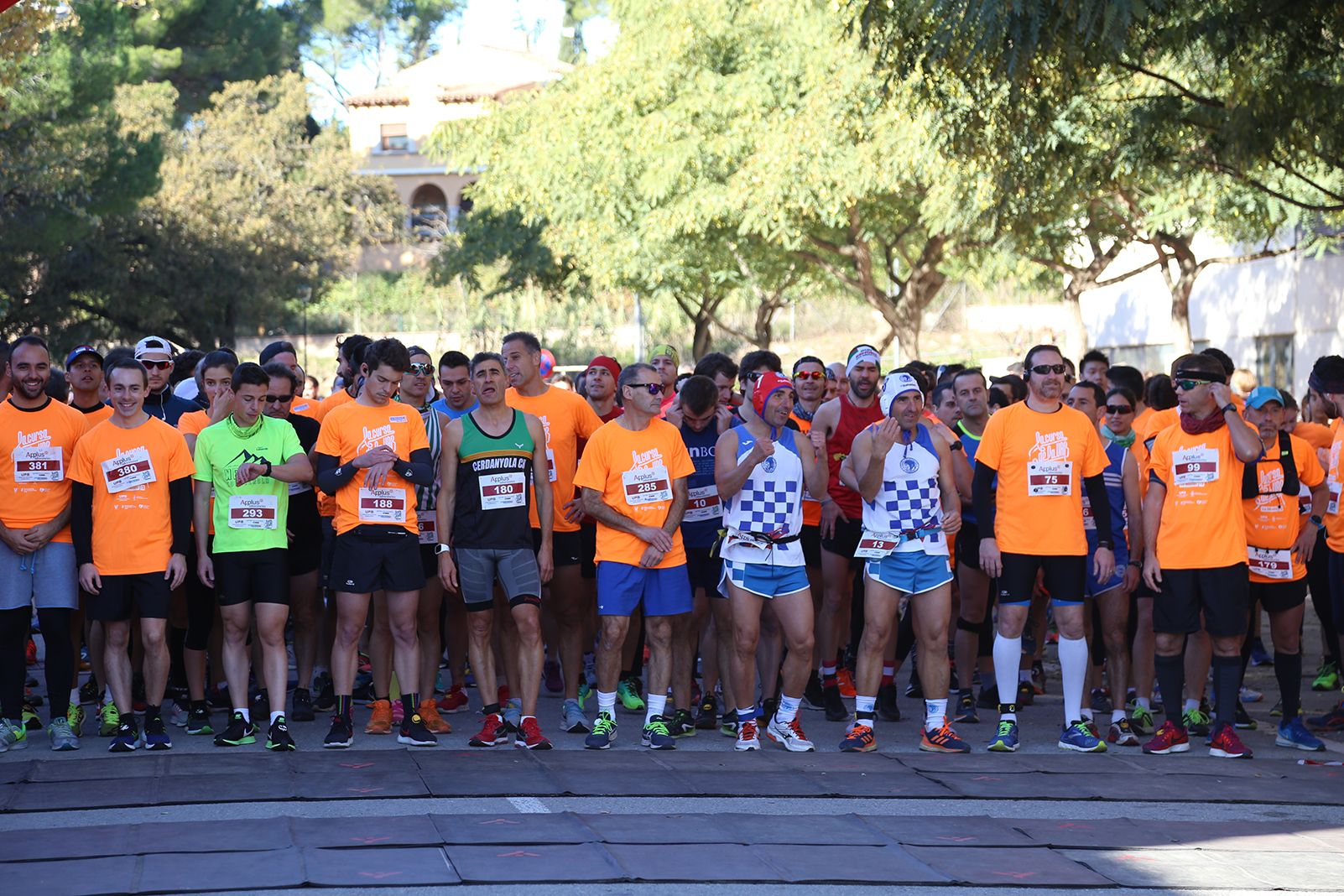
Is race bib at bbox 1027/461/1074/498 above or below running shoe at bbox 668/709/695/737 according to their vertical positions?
above

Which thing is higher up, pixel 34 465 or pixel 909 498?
pixel 34 465

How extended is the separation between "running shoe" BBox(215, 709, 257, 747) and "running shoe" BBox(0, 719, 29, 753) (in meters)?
0.96

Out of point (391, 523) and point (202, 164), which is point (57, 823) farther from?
point (202, 164)

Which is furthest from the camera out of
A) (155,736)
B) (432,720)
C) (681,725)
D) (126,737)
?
(681,725)

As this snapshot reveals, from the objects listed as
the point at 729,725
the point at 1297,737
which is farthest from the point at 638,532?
the point at 1297,737

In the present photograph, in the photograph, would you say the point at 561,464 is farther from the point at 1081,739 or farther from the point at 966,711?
the point at 1081,739

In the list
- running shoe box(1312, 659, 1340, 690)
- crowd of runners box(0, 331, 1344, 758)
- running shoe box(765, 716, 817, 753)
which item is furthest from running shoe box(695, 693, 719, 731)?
running shoe box(1312, 659, 1340, 690)

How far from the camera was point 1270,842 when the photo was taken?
6848 mm

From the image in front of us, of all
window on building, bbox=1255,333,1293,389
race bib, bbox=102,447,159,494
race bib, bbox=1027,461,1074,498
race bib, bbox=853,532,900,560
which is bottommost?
race bib, bbox=853,532,900,560

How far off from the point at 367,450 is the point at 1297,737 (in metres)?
5.26

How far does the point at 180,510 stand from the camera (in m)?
8.28

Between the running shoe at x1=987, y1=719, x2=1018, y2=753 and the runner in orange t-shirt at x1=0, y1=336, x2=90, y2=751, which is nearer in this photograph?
the runner in orange t-shirt at x1=0, y1=336, x2=90, y2=751

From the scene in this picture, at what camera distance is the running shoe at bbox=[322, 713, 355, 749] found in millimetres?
8211

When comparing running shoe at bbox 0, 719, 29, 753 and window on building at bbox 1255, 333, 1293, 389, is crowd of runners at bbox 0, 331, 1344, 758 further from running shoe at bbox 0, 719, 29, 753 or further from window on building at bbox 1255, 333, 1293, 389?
window on building at bbox 1255, 333, 1293, 389
